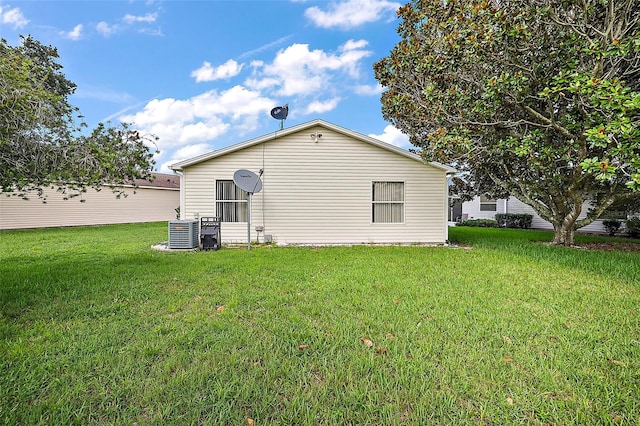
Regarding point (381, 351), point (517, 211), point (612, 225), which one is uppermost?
point (517, 211)

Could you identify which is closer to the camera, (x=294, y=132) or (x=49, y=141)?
(x=49, y=141)

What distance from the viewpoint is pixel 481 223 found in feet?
66.1

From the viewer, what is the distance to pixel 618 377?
94.0 inches

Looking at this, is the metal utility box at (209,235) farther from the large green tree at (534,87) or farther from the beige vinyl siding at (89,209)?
the beige vinyl siding at (89,209)

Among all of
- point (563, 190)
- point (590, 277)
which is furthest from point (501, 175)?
point (590, 277)

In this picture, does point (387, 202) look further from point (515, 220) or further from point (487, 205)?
point (487, 205)

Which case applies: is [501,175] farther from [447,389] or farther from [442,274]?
[447,389]

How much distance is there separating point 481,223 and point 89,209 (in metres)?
23.6

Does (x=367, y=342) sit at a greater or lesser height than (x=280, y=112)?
lesser

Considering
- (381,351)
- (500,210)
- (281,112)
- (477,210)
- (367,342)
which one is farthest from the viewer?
(477,210)

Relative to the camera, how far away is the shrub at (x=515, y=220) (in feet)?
58.6

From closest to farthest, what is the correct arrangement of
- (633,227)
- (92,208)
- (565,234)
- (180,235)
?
(180,235) → (565,234) → (633,227) → (92,208)

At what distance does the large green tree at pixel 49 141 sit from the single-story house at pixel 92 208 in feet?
21.2

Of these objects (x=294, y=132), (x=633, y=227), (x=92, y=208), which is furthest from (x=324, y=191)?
(x=92, y=208)
